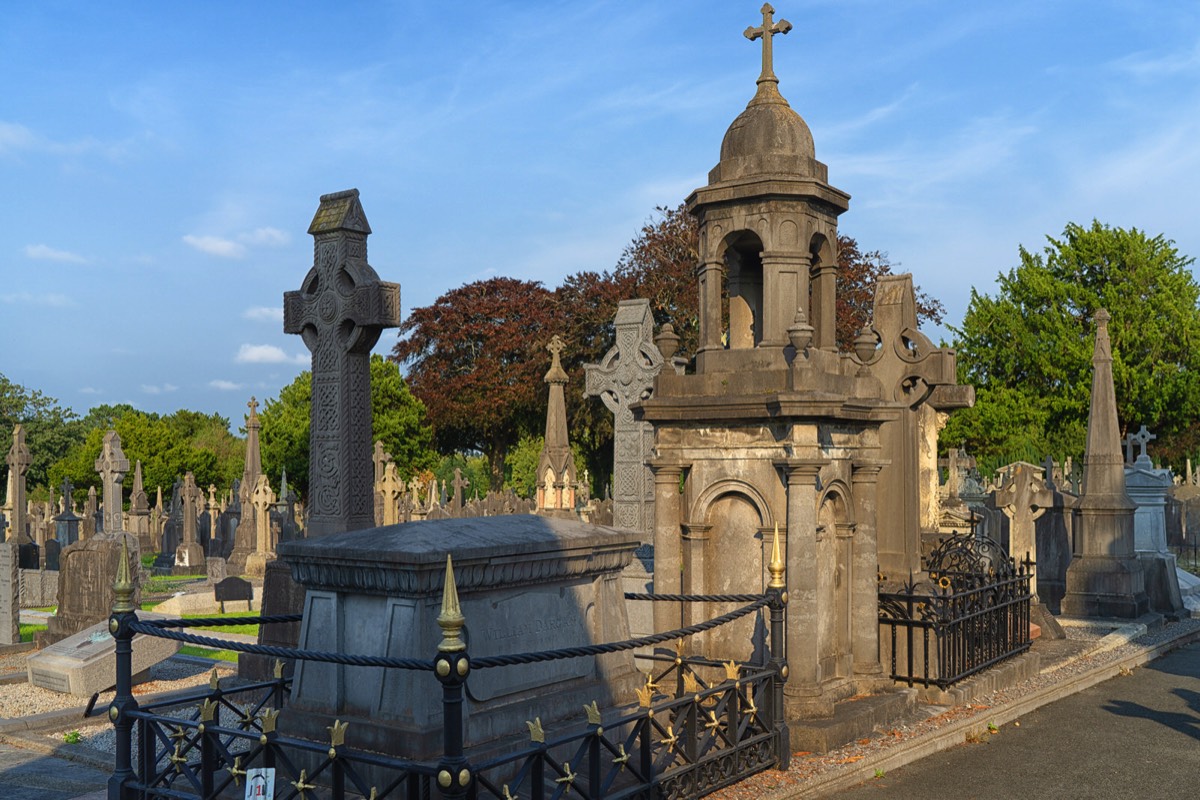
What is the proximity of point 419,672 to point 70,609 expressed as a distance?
36.8 feet

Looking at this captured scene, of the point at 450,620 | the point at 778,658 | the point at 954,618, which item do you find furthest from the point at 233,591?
the point at 450,620

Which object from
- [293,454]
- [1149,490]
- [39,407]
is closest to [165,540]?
[293,454]

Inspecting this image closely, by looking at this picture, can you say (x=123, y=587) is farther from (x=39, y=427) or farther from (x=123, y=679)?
(x=39, y=427)

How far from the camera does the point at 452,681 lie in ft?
15.2

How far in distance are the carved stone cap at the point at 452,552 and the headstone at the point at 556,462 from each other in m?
14.3

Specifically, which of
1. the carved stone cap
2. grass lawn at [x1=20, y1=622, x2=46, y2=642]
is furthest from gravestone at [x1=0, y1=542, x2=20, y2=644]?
the carved stone cap

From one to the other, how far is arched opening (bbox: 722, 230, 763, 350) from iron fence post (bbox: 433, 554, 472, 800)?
6.49 m

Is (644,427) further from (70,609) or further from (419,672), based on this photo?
(419,672)

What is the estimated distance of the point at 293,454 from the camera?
51.4 m

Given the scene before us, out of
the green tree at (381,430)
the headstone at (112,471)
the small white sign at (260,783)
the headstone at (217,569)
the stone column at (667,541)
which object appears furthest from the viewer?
the green tree at (381,430)

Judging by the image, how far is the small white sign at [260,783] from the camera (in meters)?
5.32

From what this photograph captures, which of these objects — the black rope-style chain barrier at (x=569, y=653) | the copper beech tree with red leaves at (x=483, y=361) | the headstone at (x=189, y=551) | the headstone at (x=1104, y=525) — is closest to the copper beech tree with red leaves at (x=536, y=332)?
the copper beech tree with red leaves at (x=483, y=361)

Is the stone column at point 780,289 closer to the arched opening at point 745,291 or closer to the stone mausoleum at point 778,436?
the stone mausoleum at point 778,436

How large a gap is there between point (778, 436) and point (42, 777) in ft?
21.1
